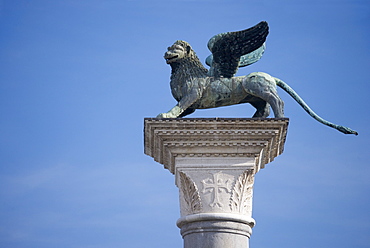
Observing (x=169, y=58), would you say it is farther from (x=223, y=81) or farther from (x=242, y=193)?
(x=242, y=193)

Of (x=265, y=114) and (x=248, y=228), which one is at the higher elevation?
(x=265, y=114)

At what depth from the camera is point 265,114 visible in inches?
541

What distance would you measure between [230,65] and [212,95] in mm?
710

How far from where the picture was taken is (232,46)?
44.2 feet

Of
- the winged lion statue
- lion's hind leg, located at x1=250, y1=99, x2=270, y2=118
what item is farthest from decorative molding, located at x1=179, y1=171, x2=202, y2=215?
lion's hind leg, located at x1=250, y1=99, x2=270, y2=118

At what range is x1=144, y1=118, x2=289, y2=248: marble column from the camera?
12469 millimetres

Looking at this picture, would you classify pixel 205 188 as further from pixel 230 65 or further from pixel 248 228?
pixel 230 65

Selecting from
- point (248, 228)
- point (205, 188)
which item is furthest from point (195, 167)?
point (248, 228)

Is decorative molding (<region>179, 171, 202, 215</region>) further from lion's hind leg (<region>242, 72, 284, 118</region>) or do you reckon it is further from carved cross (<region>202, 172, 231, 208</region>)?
lion's hind leg (<region>242, 72, 284, 118</region>)

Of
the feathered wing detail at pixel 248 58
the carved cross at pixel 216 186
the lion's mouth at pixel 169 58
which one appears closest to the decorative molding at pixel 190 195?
the carved cross at pixel 216 186

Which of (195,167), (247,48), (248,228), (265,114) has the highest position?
(247,48)

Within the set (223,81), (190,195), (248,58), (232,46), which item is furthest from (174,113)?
(248,58)

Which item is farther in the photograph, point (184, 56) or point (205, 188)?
point (184, 56)

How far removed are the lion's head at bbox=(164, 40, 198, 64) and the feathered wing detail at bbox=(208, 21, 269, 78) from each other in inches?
18.0
